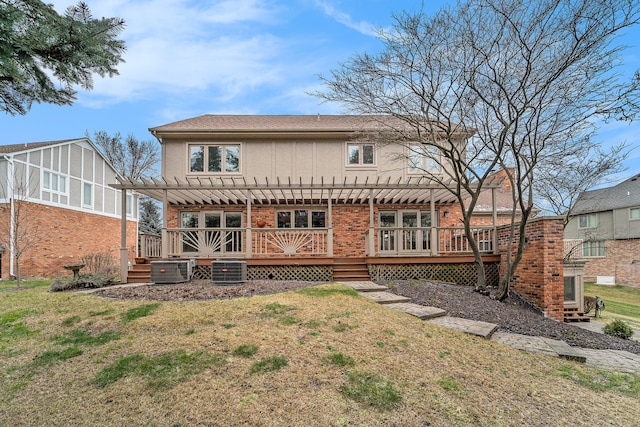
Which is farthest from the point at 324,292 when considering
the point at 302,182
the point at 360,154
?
the point at 360,154

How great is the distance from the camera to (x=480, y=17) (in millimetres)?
6910

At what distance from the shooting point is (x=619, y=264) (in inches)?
835

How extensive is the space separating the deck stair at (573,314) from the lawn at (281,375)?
5.30 metres

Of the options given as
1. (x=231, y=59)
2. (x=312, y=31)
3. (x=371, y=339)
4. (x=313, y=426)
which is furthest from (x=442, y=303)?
(x=231, y=59)

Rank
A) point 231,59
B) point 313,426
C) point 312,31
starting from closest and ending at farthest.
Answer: point 313,426 → point 312,31 → point 231,59

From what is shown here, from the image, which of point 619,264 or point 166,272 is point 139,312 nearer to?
point 166,272

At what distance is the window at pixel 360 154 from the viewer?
12.9m

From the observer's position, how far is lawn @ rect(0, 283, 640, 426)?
9.46ft

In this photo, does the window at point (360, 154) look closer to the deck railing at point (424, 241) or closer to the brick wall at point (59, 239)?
the deck railing at point (424, 241)

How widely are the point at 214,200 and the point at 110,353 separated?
345 inches

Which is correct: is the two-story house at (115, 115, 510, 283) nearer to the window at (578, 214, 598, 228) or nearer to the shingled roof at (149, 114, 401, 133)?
the shingled roof at (149, 114, 401, 133)

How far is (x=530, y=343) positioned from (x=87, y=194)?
72.4ft

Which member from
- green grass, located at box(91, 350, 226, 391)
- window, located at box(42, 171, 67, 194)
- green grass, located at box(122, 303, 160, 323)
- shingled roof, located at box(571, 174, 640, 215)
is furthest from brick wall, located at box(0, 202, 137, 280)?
shingled roof, located at box(571, 174, 640, 215)

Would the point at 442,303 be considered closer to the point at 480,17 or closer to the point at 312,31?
the point at 480,17
